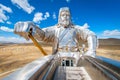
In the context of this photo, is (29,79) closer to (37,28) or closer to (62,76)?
(62,76)

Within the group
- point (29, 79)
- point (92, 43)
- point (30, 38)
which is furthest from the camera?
point (92, 43)

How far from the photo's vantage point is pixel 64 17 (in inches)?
253

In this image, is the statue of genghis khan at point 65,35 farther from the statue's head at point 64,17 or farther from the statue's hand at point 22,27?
the statue's hand at point 22,27

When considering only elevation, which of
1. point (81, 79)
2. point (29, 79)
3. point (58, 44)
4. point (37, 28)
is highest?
point (37, 28)

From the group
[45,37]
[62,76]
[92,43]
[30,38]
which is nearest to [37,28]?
[30,38]

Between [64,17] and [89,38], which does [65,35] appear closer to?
[64,17]

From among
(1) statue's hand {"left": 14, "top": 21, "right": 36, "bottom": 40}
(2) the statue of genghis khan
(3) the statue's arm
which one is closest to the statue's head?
(2) the statue of genghis khan

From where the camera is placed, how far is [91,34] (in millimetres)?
5969

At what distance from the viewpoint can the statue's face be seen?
6341 millimetres

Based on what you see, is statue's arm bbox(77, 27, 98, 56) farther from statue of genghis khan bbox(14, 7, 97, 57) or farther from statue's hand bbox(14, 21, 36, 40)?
statue's hand bbox(14, 21, 36, 40)

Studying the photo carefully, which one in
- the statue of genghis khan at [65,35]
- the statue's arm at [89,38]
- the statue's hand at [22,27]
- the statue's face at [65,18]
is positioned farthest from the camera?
the statue's face at [65,18]

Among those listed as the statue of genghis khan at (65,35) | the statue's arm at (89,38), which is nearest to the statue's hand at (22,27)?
the statue of genghis khan at (65,35)

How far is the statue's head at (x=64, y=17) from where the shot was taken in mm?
6358

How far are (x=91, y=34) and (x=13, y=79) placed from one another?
474 cm
